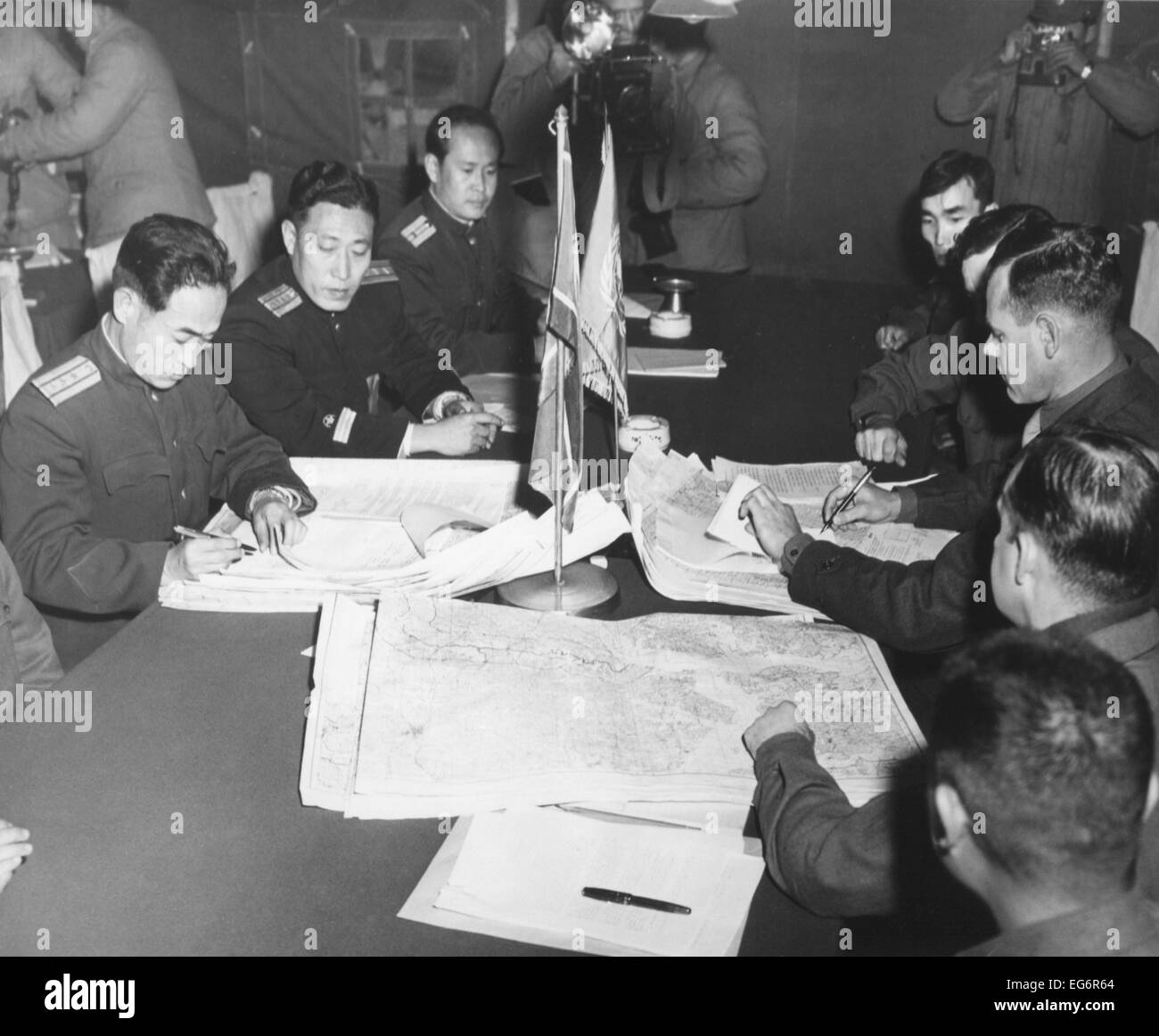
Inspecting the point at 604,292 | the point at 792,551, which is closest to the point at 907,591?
the point at 792,551

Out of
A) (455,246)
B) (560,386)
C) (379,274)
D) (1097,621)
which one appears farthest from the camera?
(455,246)

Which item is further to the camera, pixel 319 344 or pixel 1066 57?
pixel 1066 57

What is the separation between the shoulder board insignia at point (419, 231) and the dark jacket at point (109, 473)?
1.04 m

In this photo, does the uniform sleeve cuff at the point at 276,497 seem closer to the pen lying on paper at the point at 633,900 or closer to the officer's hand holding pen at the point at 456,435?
the officer's hand holding pen at the point at 456,435

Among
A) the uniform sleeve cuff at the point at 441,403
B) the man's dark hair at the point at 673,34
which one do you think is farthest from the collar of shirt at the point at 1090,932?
the man's dark hair at the point at 673,34

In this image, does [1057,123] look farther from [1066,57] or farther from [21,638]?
[21,638]

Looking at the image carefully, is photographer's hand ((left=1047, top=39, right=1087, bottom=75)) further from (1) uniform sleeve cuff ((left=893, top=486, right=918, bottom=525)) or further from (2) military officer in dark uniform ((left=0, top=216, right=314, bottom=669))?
(2) military officer in dark uniform ((left=0, top=216, right=314, bottom=669))

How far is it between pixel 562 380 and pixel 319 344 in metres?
1.10

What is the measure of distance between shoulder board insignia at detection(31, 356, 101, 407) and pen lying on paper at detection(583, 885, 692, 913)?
116 centimetres

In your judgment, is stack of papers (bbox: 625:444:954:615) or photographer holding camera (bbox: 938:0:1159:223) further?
photographer holding camera (bbox: 938:0:1159:223)

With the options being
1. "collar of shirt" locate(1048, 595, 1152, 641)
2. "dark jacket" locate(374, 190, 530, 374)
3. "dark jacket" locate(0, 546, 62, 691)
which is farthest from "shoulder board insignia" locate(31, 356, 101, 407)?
"collar of shirt" locate(1048, 595, 1152, 641)

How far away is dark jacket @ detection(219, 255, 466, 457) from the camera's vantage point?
215 cm

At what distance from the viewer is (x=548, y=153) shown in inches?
167

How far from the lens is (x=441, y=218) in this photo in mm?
2941
